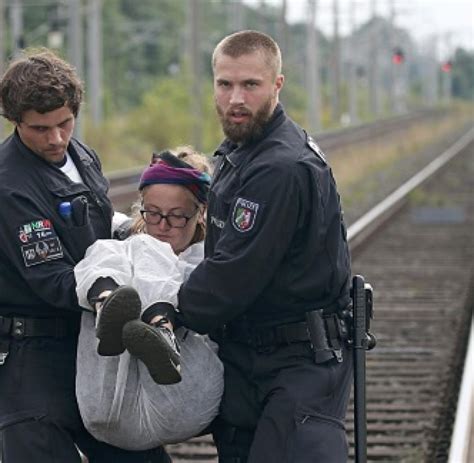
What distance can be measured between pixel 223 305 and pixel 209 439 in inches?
151

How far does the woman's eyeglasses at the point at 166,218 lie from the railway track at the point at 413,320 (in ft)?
10.2

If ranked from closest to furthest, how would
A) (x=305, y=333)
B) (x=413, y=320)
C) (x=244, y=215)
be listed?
(x=244, y=215) → (x=305, y=333) → (x=413, y=320)

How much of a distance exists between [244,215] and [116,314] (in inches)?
19.4

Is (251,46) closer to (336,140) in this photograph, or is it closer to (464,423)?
(464,423)

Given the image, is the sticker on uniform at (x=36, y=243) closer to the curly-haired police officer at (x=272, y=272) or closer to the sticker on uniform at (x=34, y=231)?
the sticker on uniform at (x=34, y=231)

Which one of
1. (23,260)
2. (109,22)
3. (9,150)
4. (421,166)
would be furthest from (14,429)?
(109,22)

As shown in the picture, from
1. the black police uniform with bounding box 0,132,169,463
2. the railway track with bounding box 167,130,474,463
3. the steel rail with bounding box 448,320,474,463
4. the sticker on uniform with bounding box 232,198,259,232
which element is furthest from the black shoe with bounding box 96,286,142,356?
the railway track with bounding box 167,130,474,463

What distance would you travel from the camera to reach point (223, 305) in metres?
3.99

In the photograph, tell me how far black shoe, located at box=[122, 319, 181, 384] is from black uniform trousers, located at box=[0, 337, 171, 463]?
49cm

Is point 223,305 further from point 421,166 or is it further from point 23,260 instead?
point 421,166

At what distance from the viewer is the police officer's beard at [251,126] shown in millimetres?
4086

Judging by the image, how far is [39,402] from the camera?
4152 mm

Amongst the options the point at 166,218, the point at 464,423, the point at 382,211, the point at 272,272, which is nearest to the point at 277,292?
the point at 272,272

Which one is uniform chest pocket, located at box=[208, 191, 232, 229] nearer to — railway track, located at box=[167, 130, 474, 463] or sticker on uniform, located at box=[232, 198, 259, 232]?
sticker on uniform, located at box=[232, 198, 259, 232]
